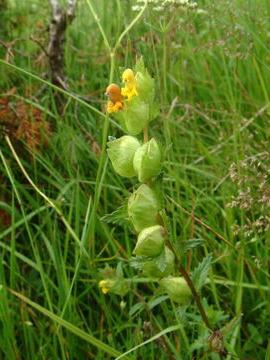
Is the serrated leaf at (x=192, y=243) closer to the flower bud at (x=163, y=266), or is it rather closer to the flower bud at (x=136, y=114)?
the flower bud at (x=163, y=266)

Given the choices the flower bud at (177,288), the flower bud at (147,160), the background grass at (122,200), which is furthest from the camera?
the background grass at (122,200)

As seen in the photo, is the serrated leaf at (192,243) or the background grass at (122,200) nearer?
the serrated leaf at (192,243)

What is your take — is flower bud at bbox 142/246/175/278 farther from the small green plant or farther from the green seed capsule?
the green seed capsule

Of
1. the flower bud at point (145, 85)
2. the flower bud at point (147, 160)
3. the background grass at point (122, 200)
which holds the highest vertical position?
the flower bud at point (145, 85)

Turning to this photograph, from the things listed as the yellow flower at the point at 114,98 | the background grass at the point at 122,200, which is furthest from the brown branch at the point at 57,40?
the yellow flower at the point at 114,98

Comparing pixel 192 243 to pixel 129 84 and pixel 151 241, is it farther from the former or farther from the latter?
pixel 129 84

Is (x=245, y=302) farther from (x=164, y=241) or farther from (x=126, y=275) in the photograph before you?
(x=164, y=241)

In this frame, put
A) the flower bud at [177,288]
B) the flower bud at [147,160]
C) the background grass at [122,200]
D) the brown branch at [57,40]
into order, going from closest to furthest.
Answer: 1. the flower bud at [147,160]
2. the flower bud at [177,288]
3. the background grass at [122,200]
4. the brown branch at [57,40]

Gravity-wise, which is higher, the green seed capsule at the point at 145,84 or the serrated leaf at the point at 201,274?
the green seed capsule at the point at 145,84
